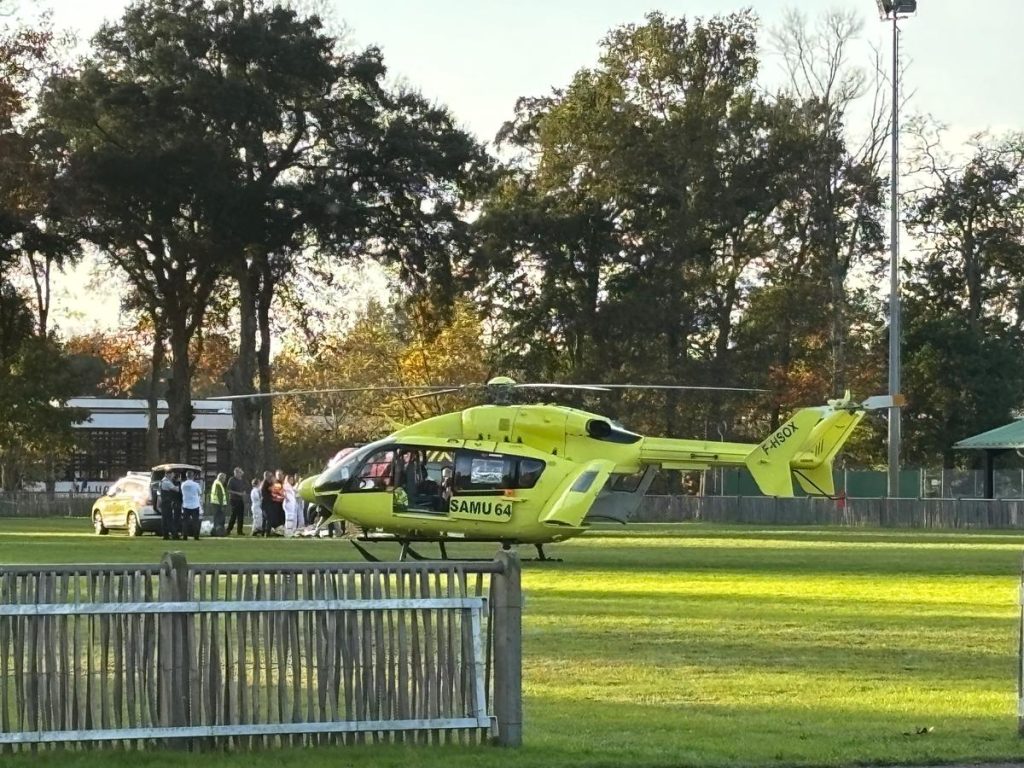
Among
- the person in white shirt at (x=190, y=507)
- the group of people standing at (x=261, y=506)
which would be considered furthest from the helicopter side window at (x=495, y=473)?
the group of people standing at (x=261, y=506)

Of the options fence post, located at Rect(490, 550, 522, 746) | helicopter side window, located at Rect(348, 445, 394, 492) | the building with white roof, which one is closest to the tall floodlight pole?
helicopter side window, located at Rect(348, 445, 394, 492)

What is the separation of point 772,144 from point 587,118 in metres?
7.68

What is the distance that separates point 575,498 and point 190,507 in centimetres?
1573

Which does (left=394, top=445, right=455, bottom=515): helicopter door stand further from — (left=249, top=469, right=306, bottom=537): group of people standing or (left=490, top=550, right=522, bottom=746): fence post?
(left=490, top=550, right=522, bottom=746): fence post

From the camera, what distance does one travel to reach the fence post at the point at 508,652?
35.2ft

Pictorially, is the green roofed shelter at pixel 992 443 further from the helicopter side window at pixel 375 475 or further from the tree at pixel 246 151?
the helicopter side window at pixel 375 475

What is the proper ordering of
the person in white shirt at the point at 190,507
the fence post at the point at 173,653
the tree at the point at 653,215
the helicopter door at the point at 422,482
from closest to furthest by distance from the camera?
the fence post at the point at 173,653 < the helicopter door at the point at 422,482 < the person in white shirt at the point at 190,507 < the tree at the point at 653,215

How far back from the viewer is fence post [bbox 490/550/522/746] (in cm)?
1074

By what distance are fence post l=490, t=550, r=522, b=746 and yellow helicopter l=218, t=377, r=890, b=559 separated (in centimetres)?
2025

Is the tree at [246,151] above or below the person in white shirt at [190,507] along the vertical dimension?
above

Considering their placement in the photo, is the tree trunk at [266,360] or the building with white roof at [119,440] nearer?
the tree trunk at [266,360]

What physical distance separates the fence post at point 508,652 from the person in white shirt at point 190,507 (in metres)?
34.7

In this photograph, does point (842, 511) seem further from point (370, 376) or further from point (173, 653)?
point (173, 653)

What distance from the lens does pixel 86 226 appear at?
6378cm
